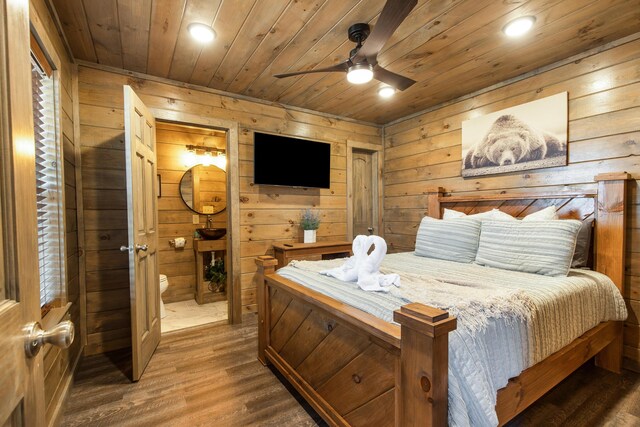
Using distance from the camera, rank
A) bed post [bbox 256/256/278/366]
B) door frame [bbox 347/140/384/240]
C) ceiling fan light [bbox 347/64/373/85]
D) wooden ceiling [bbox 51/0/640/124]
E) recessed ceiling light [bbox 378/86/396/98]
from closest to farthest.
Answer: wooden ceiling [bbox 51/0/640/124] < ceiling fan light [bbox 347/64/373/85] < bed post [bbox 256/256/278/366] < recessed ceiling light [bbox 378/86/396/98] < door frame [bbox 347/140/384/240]

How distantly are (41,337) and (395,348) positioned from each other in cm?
105

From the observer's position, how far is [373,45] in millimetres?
1739

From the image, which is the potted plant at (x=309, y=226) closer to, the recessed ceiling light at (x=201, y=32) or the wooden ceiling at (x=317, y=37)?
the wooden ceiling at (x=317, y=37)

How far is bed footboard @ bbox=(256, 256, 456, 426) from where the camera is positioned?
1.01m

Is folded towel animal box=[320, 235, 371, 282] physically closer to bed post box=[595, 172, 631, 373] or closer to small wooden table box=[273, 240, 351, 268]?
small wooden table box=[273, 240, 351, 268]

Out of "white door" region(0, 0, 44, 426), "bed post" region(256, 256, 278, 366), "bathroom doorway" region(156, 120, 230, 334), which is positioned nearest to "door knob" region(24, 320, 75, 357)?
"white door" region(0, 0, 44, 426)

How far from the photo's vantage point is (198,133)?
407cm

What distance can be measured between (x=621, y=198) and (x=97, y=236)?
4037 mm

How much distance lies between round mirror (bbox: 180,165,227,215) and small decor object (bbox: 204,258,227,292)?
0.73 m

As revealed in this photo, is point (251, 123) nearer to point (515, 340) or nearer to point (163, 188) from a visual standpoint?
point (163, 188)

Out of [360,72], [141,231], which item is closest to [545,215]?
[360,72]

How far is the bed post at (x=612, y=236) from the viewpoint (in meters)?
2.11

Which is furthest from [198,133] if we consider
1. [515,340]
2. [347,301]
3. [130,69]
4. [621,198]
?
[621,198]

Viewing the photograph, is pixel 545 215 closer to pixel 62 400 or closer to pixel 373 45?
pixel 373 45
